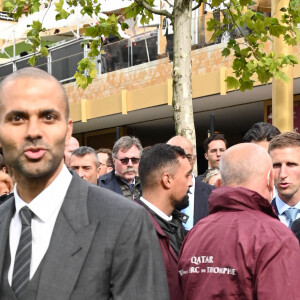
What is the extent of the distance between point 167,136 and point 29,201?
28.3 meters

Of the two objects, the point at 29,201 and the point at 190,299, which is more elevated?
the point at 29,201

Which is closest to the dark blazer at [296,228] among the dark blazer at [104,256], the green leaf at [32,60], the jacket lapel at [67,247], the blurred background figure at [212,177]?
the dark blazer at [104,256]

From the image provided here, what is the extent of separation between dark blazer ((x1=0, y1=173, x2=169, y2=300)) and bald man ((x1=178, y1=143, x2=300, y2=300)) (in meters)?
1.20

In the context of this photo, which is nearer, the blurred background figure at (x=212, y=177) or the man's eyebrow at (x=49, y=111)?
the man's eyebrow at (x=49, y=111)

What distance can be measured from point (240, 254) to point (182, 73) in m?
7.48

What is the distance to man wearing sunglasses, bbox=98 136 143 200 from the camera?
28.6ft

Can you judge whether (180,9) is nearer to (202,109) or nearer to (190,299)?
(190,299)

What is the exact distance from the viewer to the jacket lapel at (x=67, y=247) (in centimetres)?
264

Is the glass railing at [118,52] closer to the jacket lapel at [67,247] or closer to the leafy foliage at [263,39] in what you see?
the leafy foliage at [263,39]

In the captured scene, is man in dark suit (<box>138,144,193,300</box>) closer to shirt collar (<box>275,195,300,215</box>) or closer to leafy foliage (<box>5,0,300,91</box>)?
shirt collar (<box>275,195,300,215</box>)

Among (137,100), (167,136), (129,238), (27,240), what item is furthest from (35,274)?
(167,136)

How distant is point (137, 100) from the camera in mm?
24469

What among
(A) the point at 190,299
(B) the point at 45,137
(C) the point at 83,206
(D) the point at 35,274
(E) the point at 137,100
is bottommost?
(A) the point at 190,299

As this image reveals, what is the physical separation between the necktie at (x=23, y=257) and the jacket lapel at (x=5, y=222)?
0.06m
